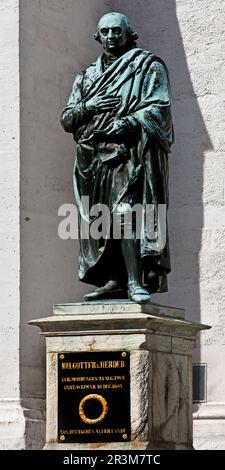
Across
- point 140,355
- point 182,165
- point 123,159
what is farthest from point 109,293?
point 182,165

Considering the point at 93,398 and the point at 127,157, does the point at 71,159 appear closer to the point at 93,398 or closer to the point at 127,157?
the point at 127,157

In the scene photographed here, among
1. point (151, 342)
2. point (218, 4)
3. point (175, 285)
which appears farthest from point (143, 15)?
point (151, 342)

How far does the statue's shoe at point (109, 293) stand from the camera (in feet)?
43.9

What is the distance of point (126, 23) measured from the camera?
1358cm

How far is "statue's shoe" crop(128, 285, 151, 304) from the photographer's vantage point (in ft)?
42.7

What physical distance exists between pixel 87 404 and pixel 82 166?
171cm

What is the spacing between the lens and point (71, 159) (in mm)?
15867

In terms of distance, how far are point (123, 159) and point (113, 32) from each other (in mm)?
919

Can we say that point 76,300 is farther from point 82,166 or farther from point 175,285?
point 82,166

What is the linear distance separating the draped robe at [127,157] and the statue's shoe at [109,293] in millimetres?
78

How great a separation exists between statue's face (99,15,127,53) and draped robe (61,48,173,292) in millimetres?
97

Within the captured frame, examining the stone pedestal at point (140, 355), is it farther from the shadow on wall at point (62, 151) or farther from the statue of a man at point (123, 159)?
the shadow on wall at point (62, 151)

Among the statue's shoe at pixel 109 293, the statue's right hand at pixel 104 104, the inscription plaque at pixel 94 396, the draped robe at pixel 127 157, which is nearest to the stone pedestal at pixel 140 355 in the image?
the inscription plaque at pixel 94 396
